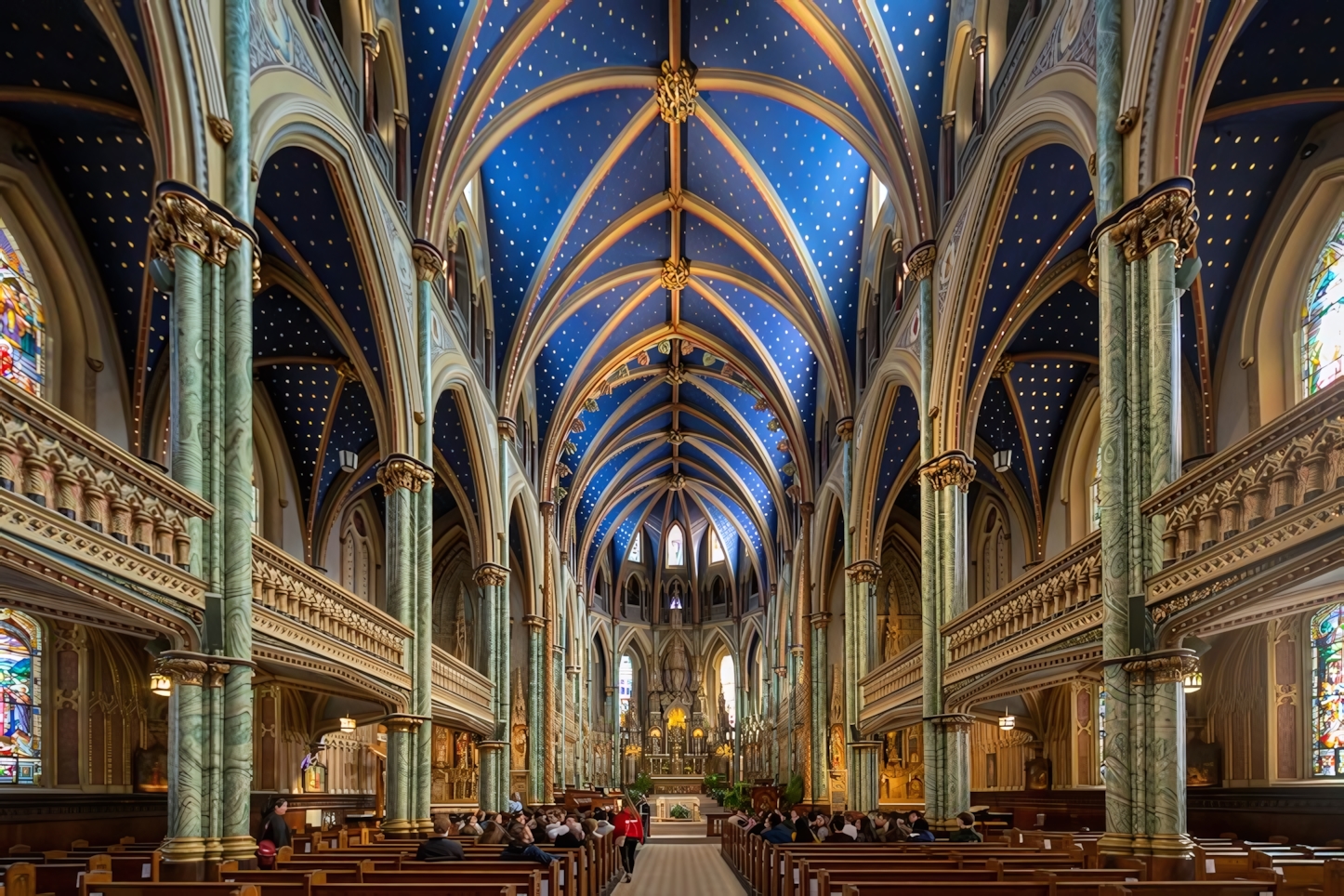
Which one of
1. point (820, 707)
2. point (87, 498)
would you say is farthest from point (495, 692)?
point (87, 498)

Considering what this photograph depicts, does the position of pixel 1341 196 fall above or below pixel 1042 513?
above

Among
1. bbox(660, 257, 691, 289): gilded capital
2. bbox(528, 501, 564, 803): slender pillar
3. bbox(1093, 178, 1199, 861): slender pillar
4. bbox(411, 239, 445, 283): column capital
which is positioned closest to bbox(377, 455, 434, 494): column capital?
bbox(411, 239, 445, 283): column capital

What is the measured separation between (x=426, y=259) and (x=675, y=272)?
11.7 meters

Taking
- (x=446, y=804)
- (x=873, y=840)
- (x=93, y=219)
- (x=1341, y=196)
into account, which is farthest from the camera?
(x=446, y=804)

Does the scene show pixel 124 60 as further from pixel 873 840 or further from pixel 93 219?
pixel 873 840

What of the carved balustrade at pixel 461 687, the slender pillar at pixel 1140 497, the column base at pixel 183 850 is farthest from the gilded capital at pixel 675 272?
the column base at pixel 183 850

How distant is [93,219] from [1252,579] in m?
14.3

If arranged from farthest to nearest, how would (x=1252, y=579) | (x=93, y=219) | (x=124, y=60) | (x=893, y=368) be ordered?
1. (x=893, y=368)
2. (x=93, y=219)
3. (x=124, y=60)
4. (x=1252, y=579)

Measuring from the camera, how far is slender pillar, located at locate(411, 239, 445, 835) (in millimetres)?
17125

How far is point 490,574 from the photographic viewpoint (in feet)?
80.7

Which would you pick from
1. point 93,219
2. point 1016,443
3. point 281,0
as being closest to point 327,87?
point 281,0

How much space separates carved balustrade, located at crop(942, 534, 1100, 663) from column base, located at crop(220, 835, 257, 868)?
8402 millimetres

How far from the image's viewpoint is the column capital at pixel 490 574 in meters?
24.6

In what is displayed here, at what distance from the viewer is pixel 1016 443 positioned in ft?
74.9
